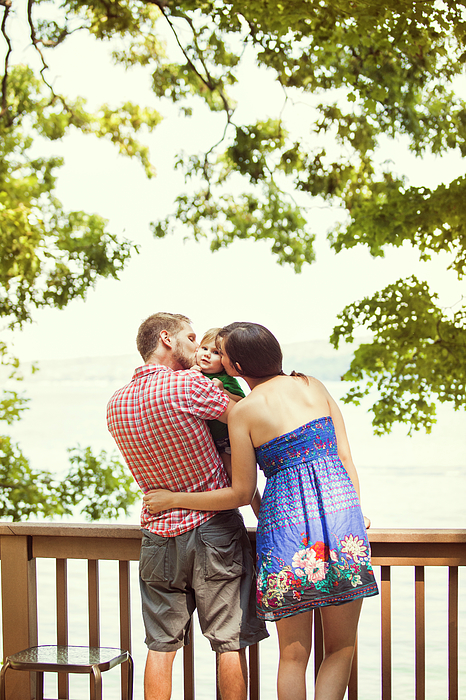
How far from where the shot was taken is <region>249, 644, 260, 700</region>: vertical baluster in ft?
6.50

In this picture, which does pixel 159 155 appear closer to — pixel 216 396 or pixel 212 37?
pixel 212 37

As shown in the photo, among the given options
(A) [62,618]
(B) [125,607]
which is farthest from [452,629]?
(A) [62,618]

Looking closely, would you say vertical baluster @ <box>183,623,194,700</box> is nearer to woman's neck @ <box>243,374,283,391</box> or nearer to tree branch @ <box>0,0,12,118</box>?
woman's neck @ <box>243,374,283,391</box>

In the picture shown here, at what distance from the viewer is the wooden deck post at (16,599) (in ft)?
6.95

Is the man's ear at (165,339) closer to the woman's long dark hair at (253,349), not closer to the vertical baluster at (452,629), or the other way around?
the woman's long dark hair at (253,349)

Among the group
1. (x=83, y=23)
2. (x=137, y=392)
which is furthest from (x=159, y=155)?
(x=137, y=392)

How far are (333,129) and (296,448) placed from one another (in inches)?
207

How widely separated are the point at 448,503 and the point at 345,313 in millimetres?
13425

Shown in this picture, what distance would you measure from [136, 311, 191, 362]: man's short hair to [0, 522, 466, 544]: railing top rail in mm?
563

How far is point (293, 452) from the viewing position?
172cm

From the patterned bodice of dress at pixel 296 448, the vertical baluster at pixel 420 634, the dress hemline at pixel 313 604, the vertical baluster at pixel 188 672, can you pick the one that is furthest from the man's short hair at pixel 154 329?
the vertical baluster at pixel 420 634

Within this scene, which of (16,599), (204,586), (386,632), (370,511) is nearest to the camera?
(204,586)

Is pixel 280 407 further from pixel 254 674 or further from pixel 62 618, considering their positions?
pixel 62 618

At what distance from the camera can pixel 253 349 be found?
176 cm
